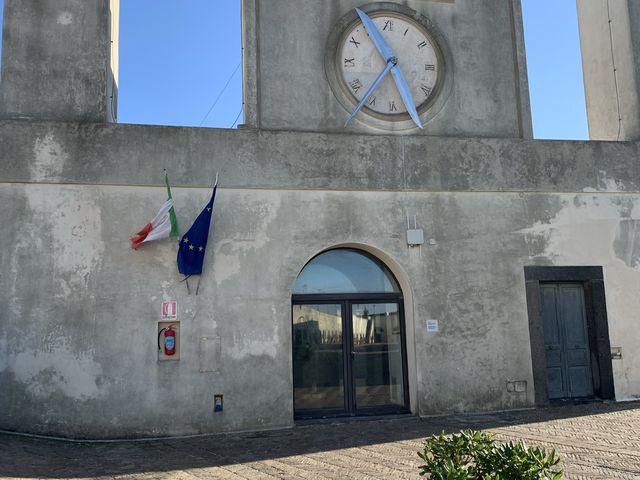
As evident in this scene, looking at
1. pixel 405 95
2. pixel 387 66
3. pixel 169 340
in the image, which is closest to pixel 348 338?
pixel 169 340

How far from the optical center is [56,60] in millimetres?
10031

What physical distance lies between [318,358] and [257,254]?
2019mm

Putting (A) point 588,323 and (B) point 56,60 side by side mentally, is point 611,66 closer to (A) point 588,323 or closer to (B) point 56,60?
(A) point 588,323

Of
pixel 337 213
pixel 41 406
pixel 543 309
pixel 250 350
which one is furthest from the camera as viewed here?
pixel 543 309

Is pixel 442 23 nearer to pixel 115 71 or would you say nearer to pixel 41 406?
pixel 115 71

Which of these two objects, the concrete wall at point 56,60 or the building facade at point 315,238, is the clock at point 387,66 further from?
the concrete wall at point 56,60

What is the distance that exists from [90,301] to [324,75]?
541 centimetres

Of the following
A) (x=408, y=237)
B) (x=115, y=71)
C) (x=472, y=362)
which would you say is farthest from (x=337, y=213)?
(x=115, y=71)

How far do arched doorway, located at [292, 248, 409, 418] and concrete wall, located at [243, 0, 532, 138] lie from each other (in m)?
2.54

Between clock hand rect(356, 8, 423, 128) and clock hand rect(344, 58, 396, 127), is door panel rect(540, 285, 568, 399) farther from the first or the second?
clock hand rect(344, 58, 396, 127)

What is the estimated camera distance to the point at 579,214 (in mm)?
11414

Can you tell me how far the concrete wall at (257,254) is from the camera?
30.5 ft

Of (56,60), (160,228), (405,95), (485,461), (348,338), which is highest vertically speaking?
(56,60)

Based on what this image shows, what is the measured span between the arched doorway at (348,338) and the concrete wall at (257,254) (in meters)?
0.38
